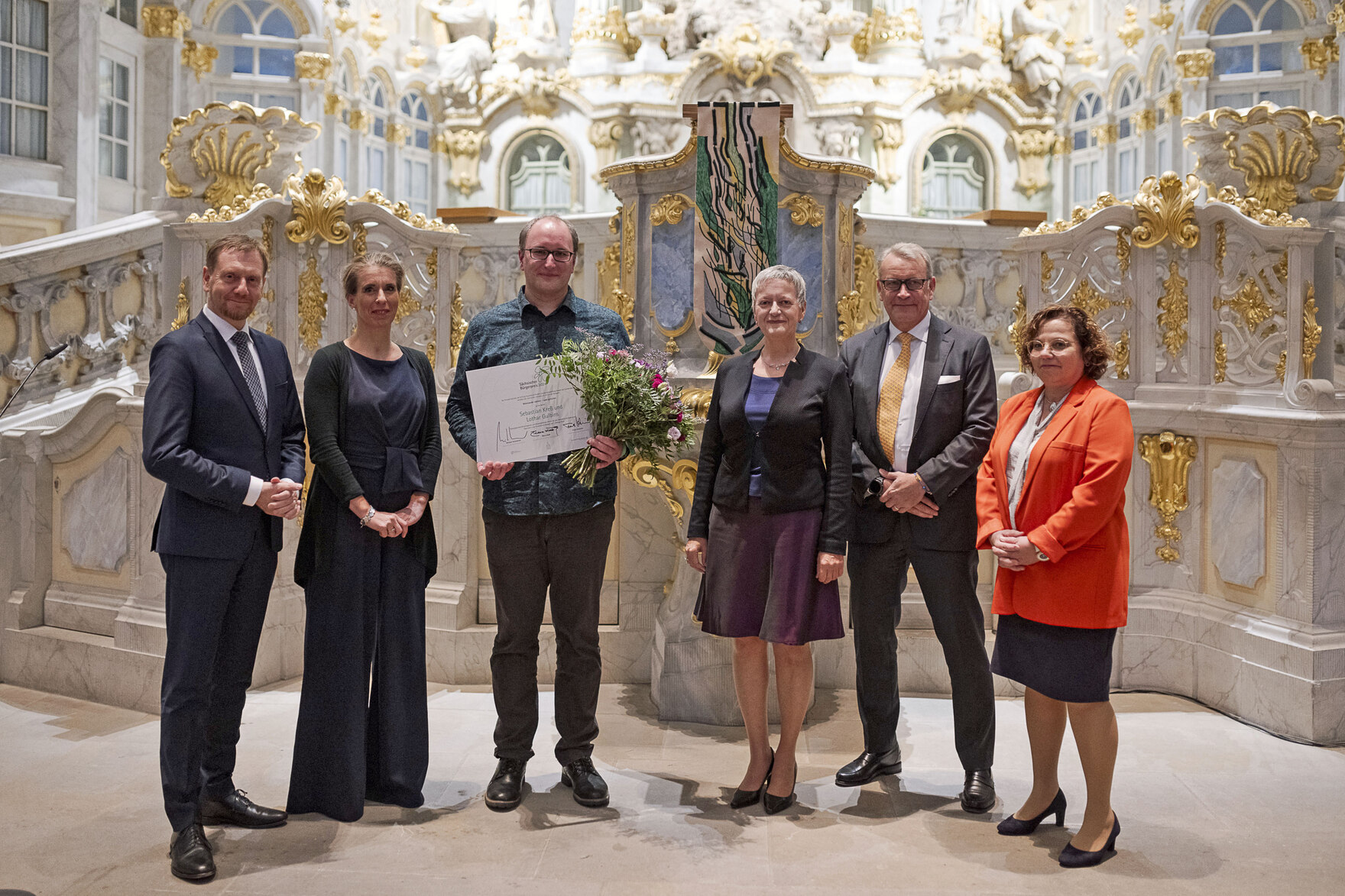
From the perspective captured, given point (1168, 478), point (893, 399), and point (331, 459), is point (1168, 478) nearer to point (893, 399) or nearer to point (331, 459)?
point (893, 399)

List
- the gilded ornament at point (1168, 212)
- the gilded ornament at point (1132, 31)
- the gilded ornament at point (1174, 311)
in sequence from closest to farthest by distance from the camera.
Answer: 1. the gilded ornament at point (1168, 212)
2. the gilded ornament at point (1174, 311)
3. the gilded ornament at point (1132, 31)

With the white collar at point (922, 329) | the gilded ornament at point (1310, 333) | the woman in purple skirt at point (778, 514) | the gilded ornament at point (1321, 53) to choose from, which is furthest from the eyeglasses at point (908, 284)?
the gilded ornament at point (1321, 53)

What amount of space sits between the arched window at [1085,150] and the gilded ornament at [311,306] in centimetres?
1149

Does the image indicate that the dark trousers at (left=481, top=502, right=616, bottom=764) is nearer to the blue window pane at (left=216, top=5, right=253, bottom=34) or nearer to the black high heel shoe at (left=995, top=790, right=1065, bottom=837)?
the black high heel shoe at (left=995, top=790, right=1065, bottom=837)

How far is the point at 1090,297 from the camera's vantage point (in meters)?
5.67

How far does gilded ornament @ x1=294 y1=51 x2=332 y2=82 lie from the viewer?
44.4 ft

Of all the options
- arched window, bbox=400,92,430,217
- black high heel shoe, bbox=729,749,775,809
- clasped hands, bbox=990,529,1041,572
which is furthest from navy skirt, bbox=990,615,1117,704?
arched window, bbox=400,92,430,217

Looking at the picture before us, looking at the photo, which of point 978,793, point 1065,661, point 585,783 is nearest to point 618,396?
point 585,783

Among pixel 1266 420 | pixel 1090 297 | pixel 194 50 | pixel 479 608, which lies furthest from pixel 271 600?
pixel 194 50

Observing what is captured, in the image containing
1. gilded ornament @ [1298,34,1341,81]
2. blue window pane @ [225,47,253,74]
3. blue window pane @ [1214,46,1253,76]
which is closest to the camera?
gilded ornament @ [1298,34,1341,81]

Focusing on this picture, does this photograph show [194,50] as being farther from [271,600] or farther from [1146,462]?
[1146,462]

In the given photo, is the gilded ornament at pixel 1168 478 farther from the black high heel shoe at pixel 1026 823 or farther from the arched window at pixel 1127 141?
the arched window at pixel 1127 141

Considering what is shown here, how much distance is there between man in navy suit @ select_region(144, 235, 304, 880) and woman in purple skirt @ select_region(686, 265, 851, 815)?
1.41 metres

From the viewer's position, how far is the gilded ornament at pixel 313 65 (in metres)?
13.5
